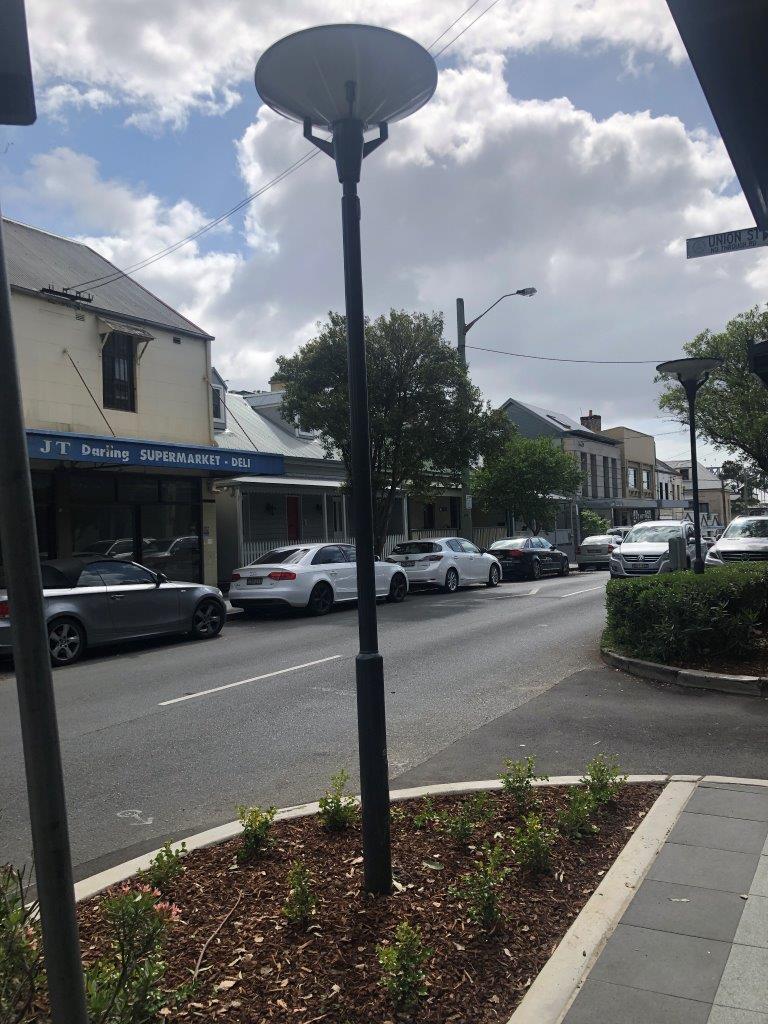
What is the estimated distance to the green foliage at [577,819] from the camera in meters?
4.21

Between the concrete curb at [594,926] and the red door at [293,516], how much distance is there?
2295cm

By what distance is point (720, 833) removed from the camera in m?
4.29

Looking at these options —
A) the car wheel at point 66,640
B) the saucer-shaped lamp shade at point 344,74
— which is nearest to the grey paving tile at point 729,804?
the saucer-shaped lamp shade at point 344,74

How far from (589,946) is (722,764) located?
300cm

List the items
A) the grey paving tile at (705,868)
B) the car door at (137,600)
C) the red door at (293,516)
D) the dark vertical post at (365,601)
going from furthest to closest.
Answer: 1. the red door at (293,516)
2. the car door at (137,600)
3. the grey paving tile at (705,868)
4. the dark vertical post at (365,601)

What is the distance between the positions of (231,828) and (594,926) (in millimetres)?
1993

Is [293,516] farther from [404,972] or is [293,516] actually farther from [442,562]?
[404,972]

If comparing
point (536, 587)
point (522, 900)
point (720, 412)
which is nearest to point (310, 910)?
point (522, 900)

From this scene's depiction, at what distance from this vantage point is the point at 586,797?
4.38 metres

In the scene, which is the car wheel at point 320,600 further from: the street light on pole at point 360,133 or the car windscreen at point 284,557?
the street light on pole at point 360,133

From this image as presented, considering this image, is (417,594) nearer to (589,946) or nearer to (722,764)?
(722,764)

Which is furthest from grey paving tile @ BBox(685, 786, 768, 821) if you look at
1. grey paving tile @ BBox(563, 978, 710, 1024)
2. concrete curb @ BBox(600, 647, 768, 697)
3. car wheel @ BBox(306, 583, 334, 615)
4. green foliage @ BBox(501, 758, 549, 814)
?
car wheel @ BBox(306, 583, 334, 615)

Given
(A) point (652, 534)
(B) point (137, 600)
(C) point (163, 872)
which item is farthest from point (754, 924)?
(A) point (652, 534)

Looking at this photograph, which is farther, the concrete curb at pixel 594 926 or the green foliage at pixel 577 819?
the green foliage at pixel 577 819
